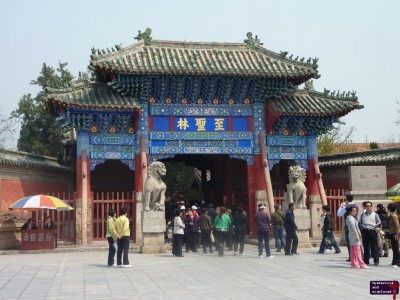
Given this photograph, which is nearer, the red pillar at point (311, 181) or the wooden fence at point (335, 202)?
the wooden fence at point (335, 202)

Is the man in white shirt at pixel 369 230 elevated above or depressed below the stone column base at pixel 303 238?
above

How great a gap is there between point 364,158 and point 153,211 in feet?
38.7

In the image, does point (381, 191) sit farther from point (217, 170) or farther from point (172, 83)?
point (217, 170)

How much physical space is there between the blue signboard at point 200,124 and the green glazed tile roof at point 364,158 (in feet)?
21.5

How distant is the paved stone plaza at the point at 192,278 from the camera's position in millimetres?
9586

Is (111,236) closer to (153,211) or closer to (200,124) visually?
(153,211)

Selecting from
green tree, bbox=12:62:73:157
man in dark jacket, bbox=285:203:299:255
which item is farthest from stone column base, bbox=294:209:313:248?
green tree, bbox=12:62:73:157

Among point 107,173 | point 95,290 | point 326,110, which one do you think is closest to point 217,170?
point 107,173

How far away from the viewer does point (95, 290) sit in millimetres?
10094

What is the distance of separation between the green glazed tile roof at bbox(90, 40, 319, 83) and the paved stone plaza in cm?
820

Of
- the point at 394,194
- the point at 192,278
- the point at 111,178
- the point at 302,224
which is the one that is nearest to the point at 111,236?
the point at 192,278

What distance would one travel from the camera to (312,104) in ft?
77.1

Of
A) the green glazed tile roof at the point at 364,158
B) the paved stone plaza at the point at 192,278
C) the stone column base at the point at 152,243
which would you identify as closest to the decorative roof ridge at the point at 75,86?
the paved stone plaza at the point at 192,278

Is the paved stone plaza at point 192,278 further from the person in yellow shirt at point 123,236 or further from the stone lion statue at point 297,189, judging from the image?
the stone lion statue at point 297,189
